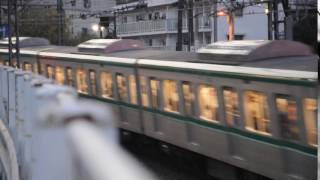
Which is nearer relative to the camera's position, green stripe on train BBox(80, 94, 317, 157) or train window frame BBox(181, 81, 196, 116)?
green stripe on train BBox(80, 94, 317, 157)

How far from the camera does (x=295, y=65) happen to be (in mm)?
8109

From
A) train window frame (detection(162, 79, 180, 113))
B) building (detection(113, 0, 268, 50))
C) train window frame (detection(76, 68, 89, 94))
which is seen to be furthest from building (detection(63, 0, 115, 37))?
train window frame (detection(162, 79, 180, 113))

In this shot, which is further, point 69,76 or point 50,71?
point 50,71

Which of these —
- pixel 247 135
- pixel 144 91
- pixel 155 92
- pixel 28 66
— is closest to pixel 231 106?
pixel 247 135

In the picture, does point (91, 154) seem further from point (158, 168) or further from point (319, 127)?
point (158, 168)

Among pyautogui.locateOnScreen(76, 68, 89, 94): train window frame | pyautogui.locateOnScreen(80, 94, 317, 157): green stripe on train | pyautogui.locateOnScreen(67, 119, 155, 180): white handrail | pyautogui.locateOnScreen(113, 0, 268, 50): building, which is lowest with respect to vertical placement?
pyautogui.locateOnScreen(80, 94, 317, 157): green stripe on train

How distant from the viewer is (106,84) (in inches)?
545

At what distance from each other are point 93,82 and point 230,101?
20.3 feet

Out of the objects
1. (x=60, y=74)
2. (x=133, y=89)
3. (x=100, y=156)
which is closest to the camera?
(x=100, y=156)

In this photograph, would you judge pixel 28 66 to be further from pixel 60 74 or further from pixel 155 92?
pixel 155 92

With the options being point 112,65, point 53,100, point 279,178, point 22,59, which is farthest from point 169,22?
point 53,100

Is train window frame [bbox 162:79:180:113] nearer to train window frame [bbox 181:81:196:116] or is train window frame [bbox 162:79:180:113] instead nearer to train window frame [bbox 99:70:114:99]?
train window frame [bbox 181:81:196:116]

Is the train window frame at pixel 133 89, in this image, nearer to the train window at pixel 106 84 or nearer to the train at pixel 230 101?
the train at pixel 230 101

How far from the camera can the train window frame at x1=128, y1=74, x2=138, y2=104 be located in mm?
12375
